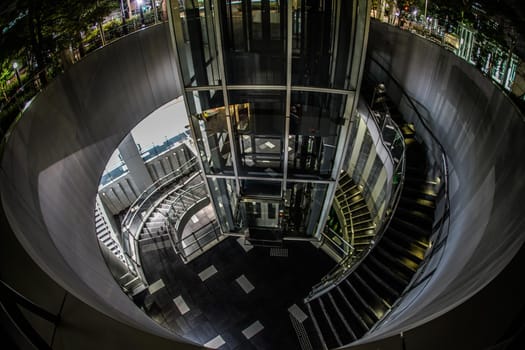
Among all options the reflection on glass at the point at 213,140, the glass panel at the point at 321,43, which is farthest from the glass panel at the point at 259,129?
the glass panel at the point at 321,43

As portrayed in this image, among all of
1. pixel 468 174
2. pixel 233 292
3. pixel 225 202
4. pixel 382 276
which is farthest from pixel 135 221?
pixel 468 174

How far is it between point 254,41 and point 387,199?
623 centimetres

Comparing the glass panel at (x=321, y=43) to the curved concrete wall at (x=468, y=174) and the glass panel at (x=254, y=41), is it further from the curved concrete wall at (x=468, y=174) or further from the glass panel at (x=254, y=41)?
the curved concrete wall at (x=468, y=174)

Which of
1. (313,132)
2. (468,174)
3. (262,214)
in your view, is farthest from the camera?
(262,214)

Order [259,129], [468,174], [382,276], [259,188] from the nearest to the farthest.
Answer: [468,174] < [382,276] < [259,129] < [259,188]

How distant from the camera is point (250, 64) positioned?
25.3ft

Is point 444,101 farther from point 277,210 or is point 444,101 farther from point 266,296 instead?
point 266,296

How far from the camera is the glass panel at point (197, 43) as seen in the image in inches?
282

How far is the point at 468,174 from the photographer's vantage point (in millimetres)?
6984

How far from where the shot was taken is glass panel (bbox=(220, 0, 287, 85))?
7332mm

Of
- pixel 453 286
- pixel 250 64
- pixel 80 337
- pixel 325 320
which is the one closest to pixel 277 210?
pixel 325 320

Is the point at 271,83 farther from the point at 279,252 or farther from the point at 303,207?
the point at 279,252

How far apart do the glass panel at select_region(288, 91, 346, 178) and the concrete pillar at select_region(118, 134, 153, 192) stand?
8.70 m

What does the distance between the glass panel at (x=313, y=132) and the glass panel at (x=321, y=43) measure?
0.42 meters
